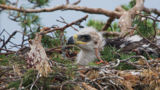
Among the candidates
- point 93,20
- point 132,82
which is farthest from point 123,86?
point 93,20

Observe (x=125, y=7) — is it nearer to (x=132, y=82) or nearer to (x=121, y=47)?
(x=121, y=47)

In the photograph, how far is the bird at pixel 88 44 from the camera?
4.46 metres

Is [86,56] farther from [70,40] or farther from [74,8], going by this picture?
[74,8]

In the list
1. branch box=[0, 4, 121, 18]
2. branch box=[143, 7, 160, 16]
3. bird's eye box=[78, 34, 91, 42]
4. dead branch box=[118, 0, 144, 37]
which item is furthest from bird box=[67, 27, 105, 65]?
branch box=[143, 7, 160, 16]

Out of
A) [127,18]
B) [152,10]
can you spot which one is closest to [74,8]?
[127,18]

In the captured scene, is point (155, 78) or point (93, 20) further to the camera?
point (93, 20)

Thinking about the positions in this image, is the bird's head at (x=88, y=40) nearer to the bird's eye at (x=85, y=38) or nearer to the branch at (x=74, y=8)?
the bird's eye at (x=85, y=38)

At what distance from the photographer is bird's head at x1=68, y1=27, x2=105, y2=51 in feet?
14.6

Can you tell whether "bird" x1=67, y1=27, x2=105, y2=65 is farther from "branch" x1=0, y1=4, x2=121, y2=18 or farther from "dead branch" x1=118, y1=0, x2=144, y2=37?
"branch" x1=0, y1=4, x2=121, y2=18

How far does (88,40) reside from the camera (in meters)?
4.53

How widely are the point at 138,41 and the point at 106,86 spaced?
1.49m

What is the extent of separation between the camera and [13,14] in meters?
4.94

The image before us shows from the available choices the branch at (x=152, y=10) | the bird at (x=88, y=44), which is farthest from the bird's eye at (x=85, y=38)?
the branch at (x=152, y=10)

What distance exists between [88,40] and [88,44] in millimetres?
55
